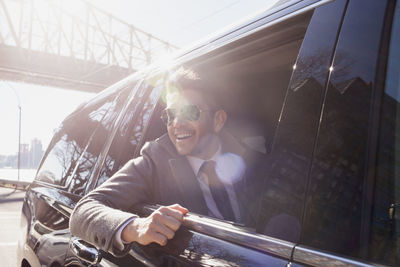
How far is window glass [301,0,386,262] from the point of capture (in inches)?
30.9

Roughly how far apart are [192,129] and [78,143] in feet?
4.14

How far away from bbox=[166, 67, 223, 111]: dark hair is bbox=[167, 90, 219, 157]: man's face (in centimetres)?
3

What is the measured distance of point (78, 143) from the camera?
2748 millimetres

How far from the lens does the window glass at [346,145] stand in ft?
2.58

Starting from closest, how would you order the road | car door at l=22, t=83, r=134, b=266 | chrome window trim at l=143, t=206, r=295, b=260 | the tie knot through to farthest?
chrome window trim at l=143, t=206, r=295, b=260 → the tie knot → car door at l=22, t=83, r=134, b=266 → the road

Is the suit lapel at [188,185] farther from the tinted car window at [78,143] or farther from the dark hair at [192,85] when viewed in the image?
the tinted car window at [78,143]

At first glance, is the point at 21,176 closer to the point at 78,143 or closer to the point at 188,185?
the point at 78,143

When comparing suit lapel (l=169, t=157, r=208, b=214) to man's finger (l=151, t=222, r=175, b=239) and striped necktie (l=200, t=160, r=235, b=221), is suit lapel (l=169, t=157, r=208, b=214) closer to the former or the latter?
striped necktie (l=200, t=160, r=235, b=221)

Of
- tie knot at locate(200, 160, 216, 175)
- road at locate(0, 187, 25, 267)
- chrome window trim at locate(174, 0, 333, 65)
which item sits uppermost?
chrome window trim at locate(174, 0, 333, 65)

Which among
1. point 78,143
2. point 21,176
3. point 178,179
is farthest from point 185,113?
point 21,176

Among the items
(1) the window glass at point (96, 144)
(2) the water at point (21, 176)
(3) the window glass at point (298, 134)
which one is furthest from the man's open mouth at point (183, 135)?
(2) the water at point (21, 176)

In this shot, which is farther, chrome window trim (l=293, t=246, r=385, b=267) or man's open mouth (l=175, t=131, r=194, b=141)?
man's open mouth (l=175, t=131, r=194, b=141)

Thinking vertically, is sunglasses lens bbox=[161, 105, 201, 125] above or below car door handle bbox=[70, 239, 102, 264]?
above

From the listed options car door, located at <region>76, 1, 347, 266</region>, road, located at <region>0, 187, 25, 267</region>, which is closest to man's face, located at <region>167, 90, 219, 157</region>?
car door, located at <region>76, 1, 347, 266</region>
